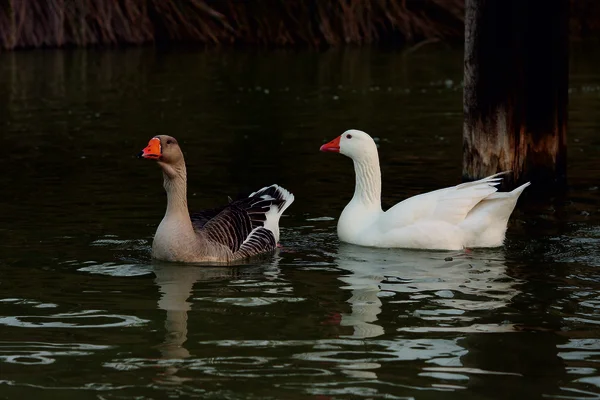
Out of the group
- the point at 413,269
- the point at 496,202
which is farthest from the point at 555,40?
the point at 413,269

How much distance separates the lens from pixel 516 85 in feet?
43.4

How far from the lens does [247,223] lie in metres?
11.2

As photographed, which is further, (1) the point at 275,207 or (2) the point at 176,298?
(1) the point at 275,207

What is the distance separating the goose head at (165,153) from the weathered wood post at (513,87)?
376 centimetres

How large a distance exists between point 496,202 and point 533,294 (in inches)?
75.4

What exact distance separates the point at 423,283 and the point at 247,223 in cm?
208

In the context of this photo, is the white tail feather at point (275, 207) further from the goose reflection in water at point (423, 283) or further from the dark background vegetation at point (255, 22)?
the dark background vegetation at point (255, 22)

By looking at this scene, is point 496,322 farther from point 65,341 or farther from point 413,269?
point 65,341

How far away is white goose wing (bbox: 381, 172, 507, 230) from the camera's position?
36.2 feet

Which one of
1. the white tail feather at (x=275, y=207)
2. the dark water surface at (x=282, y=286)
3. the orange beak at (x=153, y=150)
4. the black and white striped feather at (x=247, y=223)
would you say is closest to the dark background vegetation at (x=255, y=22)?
the dark water surface at (x=282, y=286)

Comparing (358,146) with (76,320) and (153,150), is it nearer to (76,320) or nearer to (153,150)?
(153,150)

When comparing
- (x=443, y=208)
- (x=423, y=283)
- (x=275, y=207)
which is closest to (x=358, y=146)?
(x=275, y=207)

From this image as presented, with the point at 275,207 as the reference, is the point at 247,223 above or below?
below

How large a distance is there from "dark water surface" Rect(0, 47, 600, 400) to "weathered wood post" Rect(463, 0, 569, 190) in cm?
53
